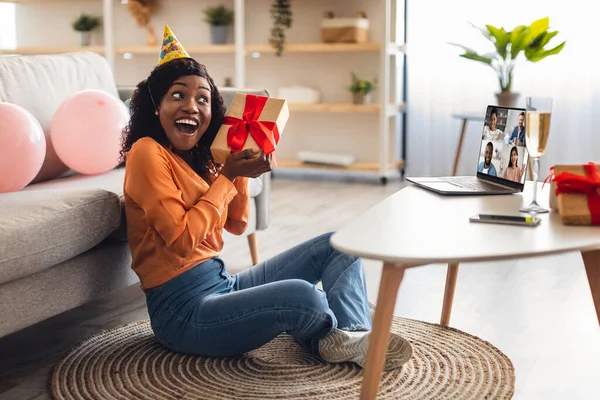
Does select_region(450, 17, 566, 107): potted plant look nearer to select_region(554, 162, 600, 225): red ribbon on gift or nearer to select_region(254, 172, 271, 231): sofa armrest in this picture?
select_region(254, 172, 271, 231): sofa armrest

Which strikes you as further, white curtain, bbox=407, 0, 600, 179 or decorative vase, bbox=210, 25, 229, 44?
decorative vase, bbox=210, 25, 229, 44

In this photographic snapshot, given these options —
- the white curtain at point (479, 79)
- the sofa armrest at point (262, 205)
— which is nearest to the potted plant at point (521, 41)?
the white curtain at point (479, 79)

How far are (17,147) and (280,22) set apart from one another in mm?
3166

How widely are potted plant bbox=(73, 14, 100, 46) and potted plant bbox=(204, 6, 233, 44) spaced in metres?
0.93

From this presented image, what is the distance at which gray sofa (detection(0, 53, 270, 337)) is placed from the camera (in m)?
1.75

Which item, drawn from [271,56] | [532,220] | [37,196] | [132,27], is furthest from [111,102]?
[132,27]

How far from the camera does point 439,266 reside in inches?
117

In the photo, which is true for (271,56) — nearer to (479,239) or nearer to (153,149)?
(153,149)

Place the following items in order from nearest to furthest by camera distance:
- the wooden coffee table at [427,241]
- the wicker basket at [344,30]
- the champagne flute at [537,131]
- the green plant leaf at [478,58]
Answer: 1. the wooden coffee table at [427,241]
2. the champagne flute at [537,131]
3. the green plant leaf at [478,58]
4. the wicker basket at [344,30]

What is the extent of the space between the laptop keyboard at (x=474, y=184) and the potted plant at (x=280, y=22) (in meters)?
3.16

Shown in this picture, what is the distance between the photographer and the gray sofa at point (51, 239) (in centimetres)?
175

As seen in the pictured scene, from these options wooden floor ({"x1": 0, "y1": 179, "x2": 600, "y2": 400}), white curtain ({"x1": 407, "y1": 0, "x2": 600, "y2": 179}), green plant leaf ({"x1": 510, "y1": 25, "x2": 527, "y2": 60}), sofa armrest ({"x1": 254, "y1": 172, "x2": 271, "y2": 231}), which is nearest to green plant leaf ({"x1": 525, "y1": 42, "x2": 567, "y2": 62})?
green plant leaf ({"x1": 510, "y1": 25, "x2": 527, "y2": 60})

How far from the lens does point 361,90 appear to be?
16.1ft

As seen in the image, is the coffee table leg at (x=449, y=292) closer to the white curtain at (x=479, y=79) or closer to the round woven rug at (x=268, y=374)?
the round woven rug at (x=268, y=374)
